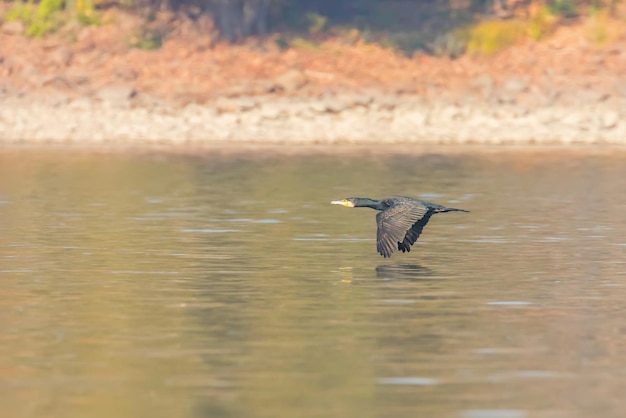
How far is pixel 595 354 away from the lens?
521 inches

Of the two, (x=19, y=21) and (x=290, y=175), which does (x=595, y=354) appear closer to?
(x=290, y=175)

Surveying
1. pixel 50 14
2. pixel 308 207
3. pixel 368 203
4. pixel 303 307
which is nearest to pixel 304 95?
pixel 50 14

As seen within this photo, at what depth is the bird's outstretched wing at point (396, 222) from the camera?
19031 millimetres

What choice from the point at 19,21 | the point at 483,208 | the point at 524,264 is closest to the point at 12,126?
the point at 19,21

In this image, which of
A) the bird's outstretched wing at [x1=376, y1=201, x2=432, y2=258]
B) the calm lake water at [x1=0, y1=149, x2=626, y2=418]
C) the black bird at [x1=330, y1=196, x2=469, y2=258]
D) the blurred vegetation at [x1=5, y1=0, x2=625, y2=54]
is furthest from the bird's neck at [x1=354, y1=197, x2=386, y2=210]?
the blurred vegetation at [x1=5, y1=0, x2=625, y2=54]

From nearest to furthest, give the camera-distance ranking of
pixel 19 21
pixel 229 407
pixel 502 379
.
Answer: pixel 229 407
pixel 502 379
pixel 19 21

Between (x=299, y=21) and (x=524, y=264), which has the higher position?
(x=299, y=21)

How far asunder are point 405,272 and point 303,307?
342 centimetres

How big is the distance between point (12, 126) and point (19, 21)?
27.8 feet

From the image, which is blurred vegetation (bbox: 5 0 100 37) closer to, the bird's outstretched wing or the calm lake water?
the calm lake water

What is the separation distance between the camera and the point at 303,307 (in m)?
16.1

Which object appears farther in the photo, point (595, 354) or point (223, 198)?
point (223, 198)

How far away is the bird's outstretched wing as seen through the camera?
19031 mm

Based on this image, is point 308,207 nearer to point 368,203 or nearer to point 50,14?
point 368,203
